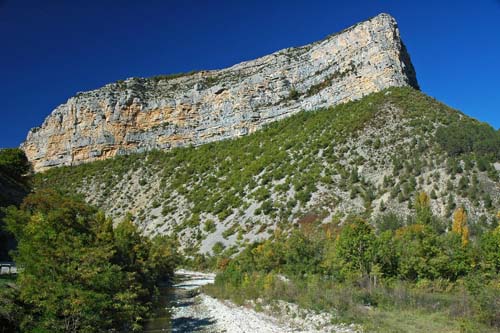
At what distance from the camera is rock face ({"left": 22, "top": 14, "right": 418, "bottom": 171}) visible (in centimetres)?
6900

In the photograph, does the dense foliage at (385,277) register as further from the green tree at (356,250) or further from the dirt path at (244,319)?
the dirt path at (244,319)

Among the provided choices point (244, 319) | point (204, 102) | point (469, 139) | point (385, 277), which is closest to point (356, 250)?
point (385, 277)

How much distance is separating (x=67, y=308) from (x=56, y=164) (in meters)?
79.6

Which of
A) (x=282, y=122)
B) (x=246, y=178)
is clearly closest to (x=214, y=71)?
(x=282, y=122)

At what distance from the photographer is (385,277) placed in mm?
22703

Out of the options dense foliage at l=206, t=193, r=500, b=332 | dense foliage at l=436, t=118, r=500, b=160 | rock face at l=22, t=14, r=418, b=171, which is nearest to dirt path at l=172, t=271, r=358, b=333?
dense foliage at l=206, t=193, r=500, b=332

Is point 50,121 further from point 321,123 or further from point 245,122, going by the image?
point 321,123

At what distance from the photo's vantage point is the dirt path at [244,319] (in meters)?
17.1

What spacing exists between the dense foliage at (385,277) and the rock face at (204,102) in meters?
43.5

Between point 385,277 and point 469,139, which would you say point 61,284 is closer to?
point 385,277

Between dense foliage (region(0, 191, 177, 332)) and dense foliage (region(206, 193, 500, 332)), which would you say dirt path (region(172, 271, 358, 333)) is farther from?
dense foliage (region(0, 191, 177, 332))

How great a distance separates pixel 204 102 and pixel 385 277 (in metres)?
65.9

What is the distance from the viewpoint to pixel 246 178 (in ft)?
194

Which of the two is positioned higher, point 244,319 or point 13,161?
point 13,161
